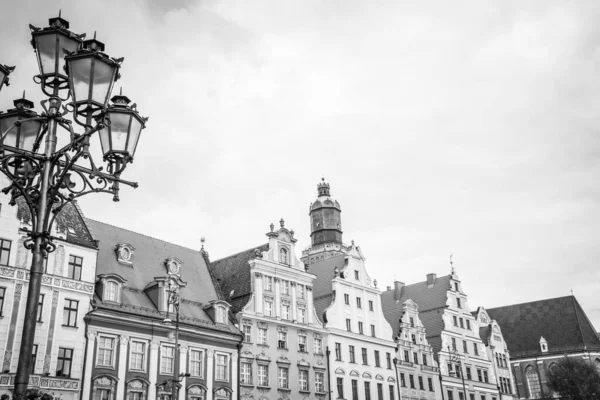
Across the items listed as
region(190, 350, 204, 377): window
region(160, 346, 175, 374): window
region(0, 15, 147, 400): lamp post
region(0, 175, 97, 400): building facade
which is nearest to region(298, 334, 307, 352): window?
region(190, 350, 204, 377): window

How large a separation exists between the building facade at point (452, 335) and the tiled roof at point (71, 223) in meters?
35.2

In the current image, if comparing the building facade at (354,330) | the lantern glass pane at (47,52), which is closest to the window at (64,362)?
the building facade at (354,330)

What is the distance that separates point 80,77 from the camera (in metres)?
10.6

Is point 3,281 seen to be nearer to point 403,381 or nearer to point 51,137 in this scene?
point 51,137

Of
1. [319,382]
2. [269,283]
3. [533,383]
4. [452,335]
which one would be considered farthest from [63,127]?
[533,383]

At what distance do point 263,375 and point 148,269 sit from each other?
10.9 meters

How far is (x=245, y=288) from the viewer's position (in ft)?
152

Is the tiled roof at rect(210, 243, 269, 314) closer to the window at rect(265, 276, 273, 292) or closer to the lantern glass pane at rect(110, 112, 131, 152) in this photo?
the window at rect(265, 276, 273, 292)

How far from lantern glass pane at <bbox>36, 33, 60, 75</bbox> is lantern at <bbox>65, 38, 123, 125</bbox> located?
0.50 metres

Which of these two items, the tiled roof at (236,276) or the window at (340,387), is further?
the window at (340,387)

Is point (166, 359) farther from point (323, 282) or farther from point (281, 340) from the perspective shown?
point (323, 282)

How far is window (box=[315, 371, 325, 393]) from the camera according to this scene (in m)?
46.9

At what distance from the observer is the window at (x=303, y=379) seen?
1804 inches

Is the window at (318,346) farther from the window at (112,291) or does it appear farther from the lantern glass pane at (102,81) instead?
the lantern glass pane at (102,81)
